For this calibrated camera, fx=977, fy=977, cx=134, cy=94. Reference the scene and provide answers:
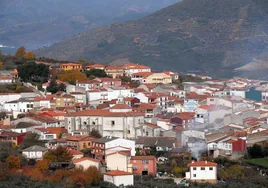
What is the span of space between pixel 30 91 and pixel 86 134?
9.55 m

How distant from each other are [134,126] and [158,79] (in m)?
16.1

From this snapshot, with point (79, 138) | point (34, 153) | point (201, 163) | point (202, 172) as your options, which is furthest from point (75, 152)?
point (202, 172)

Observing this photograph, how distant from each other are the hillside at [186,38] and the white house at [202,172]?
148 feet

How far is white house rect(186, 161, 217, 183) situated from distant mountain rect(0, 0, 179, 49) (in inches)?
3906

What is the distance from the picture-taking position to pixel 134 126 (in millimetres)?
37719

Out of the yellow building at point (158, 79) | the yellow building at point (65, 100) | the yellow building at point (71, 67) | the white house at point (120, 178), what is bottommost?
the white house at point (120, 178)

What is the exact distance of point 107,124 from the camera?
124 ft

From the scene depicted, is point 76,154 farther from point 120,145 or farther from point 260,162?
point 260,162

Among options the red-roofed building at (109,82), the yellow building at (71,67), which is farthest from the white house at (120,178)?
the yellow building at (71,67)

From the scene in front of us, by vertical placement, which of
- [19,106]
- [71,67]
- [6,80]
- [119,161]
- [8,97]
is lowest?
[119,161]

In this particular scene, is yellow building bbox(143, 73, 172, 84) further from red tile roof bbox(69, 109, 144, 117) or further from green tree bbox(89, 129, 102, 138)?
green tree bbox(89, 129, 102, 138)

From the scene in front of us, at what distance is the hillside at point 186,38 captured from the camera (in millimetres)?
82875

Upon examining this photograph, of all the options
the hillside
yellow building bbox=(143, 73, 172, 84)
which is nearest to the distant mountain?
the hillside

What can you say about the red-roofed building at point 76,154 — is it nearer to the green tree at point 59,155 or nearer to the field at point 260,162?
the green tree at point 59,155
